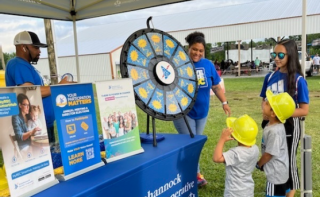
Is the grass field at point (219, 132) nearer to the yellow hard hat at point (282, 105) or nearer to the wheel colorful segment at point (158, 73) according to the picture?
the wheel colorful segment at point (158, 73)

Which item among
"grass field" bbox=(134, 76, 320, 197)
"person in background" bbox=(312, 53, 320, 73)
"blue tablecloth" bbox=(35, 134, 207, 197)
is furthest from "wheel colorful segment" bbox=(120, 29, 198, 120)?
"person in background" bbox=(312, 53, 320, 73)

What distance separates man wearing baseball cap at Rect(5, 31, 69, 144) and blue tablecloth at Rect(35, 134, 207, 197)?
36.2 inches

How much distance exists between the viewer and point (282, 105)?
1775 mm

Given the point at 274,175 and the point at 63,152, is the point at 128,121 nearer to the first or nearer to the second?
the point at 63,152

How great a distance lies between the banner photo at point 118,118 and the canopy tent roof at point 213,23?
51.4 feet

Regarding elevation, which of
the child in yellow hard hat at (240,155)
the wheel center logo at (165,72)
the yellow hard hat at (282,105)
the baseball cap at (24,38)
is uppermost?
the baseball cap at (24,38)

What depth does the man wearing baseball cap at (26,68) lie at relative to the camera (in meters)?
2.25

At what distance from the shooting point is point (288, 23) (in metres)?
15.4

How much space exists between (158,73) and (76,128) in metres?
0.74

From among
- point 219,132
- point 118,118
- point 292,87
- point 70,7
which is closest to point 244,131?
point 292,87

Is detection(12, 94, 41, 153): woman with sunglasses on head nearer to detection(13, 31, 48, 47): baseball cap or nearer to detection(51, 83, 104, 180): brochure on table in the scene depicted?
detection(51, 83, 104, 180): brochure on table

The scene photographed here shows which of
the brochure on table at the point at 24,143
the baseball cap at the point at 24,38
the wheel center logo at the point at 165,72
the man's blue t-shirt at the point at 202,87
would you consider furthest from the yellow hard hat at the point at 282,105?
the baseball cap at the point at 24,38

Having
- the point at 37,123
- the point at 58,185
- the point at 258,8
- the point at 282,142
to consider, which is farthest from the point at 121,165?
the point at 258,8

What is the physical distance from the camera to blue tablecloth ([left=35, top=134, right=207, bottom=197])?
1.27 metres
